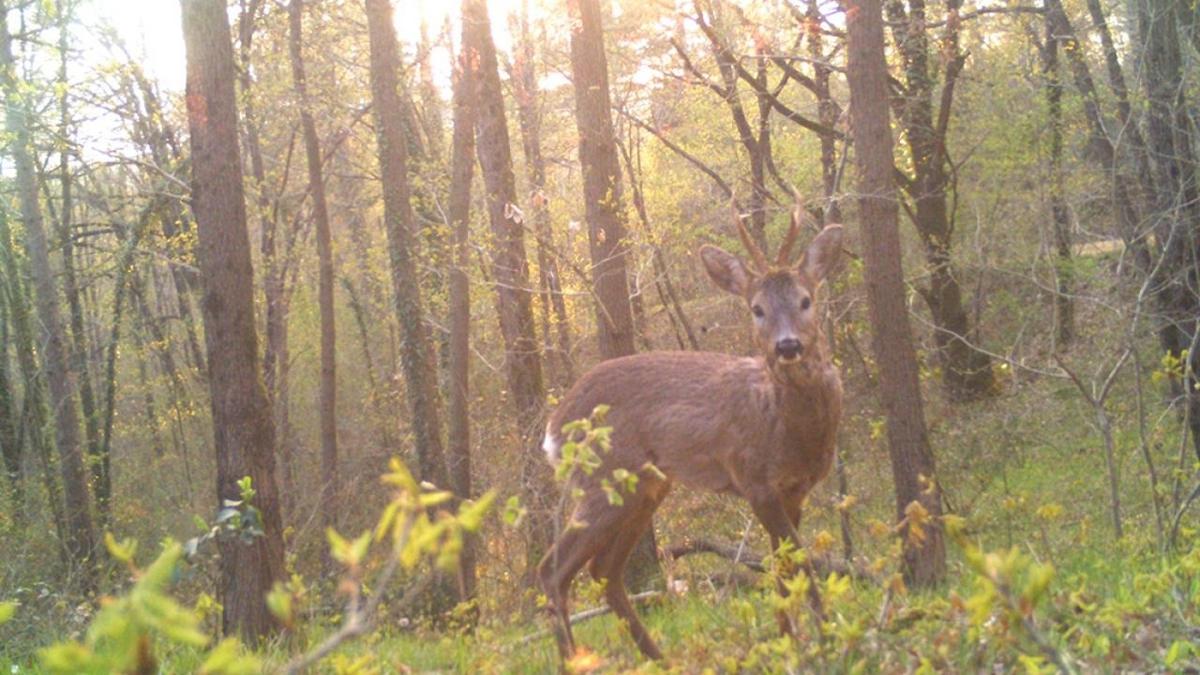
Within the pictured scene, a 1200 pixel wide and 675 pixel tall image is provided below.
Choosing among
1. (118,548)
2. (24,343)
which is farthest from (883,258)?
(24,343)

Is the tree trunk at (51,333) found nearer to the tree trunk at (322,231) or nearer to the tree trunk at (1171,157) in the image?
the tree trunk at (322,231)

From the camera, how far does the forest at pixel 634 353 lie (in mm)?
3961

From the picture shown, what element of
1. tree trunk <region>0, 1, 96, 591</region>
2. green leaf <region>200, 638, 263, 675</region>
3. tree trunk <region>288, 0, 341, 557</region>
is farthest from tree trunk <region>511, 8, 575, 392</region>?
green leaf <region>200, 638, 263, 675</region>

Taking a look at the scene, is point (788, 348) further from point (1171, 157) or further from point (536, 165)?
point (536, 165)

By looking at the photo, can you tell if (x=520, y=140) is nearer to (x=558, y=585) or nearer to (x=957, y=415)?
(x=957, y=415)

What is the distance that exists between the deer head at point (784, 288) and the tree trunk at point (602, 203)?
321 centimetres

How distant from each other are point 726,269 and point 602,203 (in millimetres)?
3586

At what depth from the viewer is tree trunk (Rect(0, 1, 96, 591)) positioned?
62.1ft

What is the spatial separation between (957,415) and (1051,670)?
1814 cm

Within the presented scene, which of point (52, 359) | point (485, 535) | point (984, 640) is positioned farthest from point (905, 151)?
point (984, 640)

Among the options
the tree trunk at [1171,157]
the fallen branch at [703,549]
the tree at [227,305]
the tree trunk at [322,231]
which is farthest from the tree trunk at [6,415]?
the tree trunk at [1171,157]

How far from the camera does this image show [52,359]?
65.4 ft

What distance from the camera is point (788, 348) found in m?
6.12

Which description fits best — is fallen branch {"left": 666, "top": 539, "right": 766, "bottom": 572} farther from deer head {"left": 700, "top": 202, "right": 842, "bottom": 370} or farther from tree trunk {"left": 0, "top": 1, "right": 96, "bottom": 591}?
tree trunk {"left": 0, "top": 1, "right": 96, "bottom": 591}
